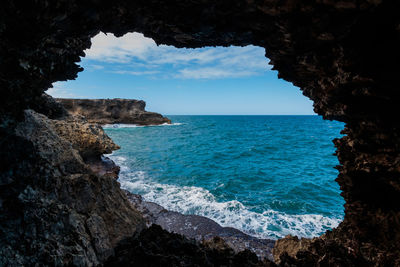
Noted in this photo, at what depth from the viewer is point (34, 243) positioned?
353cm

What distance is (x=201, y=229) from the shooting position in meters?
9.52

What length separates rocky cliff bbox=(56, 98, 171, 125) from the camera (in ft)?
235

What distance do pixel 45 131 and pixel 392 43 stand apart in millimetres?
8605

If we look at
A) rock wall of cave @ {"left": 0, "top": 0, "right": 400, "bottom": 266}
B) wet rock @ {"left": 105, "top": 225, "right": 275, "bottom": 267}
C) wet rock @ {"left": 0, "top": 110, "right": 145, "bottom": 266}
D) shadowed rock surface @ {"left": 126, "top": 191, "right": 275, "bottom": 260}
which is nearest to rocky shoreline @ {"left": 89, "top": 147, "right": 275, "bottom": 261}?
shadowed rock surface @ {"left": 126, "top": 191, "right": 275, "bottom": 260}

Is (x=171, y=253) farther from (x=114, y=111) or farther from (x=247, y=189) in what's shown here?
(x=114, y=111)

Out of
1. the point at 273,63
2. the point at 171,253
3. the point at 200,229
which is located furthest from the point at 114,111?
the point at 171,253

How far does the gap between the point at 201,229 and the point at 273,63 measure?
8.13 m

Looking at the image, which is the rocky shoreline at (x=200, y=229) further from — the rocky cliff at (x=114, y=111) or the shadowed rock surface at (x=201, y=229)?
the rocky cliff at (x=114, y=111)

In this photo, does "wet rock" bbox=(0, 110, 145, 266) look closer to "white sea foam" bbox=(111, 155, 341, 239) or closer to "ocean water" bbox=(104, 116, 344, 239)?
"white sea foam" bbox=(111, 155, 341, 239)

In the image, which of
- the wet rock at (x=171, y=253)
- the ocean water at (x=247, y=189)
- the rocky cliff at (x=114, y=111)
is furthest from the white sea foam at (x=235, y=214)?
the rocky cliff at (x=114, y=111)

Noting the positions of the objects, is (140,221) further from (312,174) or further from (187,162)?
(312,174)

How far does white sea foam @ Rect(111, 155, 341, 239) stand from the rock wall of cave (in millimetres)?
4315

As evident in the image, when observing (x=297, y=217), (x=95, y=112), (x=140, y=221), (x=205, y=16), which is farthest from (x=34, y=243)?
(x=95, y=112)

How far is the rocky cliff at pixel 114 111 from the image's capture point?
71.5 metres
